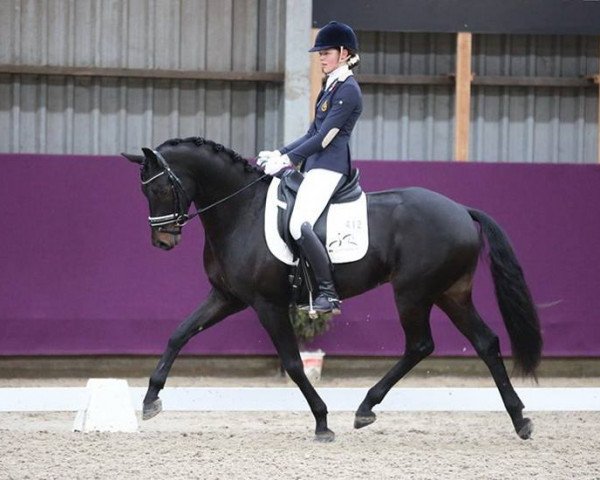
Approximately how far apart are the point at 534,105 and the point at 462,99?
0.89m

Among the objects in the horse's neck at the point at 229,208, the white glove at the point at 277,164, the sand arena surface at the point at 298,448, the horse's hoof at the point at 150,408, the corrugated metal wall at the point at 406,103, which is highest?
the corrugated metal wall at the point at 406,103

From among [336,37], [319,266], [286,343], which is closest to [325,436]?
[286,343]

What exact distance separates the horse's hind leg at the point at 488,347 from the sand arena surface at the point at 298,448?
128mm

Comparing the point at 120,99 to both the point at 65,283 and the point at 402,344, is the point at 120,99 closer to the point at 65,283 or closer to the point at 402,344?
the point at 65,283

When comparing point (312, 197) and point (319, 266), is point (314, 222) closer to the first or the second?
point (312, 197)

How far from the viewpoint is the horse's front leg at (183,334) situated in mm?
5484

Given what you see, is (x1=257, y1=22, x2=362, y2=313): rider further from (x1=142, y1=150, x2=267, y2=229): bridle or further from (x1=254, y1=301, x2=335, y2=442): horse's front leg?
(x1=142, y1=150, x2=267, y2=229): bridle

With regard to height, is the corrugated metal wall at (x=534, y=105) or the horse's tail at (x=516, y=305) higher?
the corrugated metal wall at (x=534, y=105)

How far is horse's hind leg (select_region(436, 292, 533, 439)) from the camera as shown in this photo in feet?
18.4

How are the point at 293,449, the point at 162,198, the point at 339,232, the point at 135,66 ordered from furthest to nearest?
1. the point at 135,66
2. the point at 339,232
3. the point at 162,198
4. the point at 293,449

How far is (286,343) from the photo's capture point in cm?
546

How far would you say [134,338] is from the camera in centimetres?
828

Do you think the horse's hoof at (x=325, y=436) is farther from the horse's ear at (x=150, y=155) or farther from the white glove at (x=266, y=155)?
the horse's ear at (x=150, y=155)

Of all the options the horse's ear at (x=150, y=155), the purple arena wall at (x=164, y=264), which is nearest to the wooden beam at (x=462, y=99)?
the purple arena wall at (x=164, y=264)
